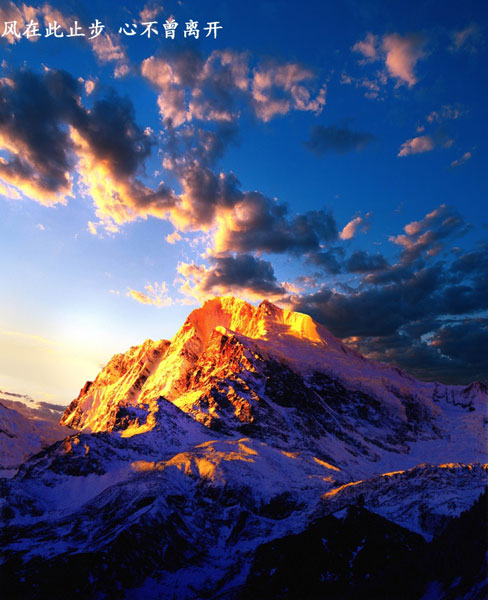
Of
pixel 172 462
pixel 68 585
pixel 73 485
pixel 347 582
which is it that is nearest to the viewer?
pixel 347 582

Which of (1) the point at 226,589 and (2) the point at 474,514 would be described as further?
(1) the point at 226,589

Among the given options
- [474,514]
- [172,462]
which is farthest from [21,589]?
[474,514]

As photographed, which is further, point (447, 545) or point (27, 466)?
point (27, 466)

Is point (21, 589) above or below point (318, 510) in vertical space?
below

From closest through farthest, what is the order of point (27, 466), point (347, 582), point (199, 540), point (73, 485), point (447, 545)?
point (447, 545)
point (347, 582)
point (199, 540)
point (73, 485)
point (27, 466)

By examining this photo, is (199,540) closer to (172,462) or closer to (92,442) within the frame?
(172,462)

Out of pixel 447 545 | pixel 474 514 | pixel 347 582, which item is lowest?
pixel 347 582

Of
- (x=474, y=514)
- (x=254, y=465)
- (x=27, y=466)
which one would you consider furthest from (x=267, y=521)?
(x=27, y=466)

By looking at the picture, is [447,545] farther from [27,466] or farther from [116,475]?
[27,466]

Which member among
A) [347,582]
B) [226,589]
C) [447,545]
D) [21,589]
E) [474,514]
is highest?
[474,514]
